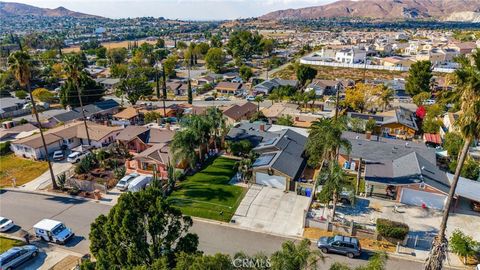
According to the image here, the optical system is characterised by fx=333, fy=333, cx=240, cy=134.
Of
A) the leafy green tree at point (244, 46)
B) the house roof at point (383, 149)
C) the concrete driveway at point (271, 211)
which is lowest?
the concrete driveway at point (271, 211)

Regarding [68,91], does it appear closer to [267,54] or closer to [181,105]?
[181,105]

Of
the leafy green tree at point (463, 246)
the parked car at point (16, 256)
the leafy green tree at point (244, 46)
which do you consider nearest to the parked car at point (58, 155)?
the parked car at point (16, 256)

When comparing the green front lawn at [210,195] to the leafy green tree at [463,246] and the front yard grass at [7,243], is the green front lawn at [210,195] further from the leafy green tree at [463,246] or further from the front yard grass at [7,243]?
the leafy green tree at [463,246]

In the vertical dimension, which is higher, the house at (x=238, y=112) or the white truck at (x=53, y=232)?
the house at (x=238, y=112)

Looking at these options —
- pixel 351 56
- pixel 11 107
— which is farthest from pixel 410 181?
pixel 351 56

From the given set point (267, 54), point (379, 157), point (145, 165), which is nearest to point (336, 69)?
point (267, 54)

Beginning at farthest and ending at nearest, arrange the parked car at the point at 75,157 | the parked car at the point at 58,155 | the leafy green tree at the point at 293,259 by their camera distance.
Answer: the parked car at the point at 58,155, the parked car at the point at 75,157, the leafy green tree at the point at 293,259
